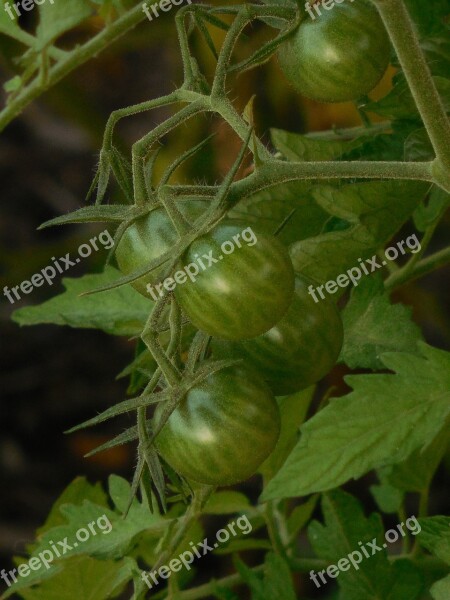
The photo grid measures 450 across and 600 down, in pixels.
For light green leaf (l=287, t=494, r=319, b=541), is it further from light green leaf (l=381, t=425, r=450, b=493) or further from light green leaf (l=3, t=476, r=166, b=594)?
light green leaf (l=3, t=476, r=166, b=594)

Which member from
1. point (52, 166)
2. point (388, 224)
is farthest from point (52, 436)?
point (388, 224)

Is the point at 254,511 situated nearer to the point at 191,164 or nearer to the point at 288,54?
the point at 288,54

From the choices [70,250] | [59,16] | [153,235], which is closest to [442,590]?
[153,235]

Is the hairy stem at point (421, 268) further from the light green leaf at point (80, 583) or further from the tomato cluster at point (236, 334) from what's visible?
the light green leaf at point (80, 583)

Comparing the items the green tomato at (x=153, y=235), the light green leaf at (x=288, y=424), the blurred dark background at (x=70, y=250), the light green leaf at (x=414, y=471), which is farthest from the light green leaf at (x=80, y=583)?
the blurred dark background at (x=70, y=250)

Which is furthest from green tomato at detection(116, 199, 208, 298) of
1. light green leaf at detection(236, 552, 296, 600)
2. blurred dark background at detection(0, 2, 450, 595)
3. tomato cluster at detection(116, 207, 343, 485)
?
blurred dark background at detection(0, 2, 450, 595)

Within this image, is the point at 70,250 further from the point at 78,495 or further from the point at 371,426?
the point at 371,426

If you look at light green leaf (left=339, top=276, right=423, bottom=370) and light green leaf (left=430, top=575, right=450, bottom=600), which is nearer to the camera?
light green leaf (left=430, top=575, right=450, bottom=600)
